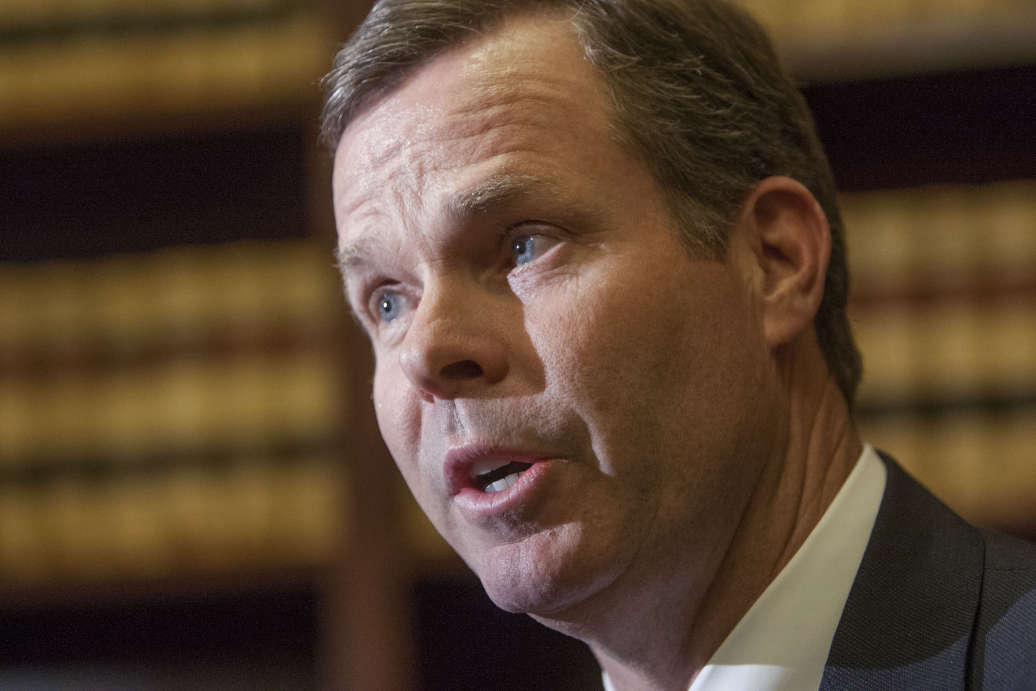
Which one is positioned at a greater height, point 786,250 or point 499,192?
point 499,192

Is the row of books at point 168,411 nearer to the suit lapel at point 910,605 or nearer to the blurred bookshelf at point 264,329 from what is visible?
the blurred bookshelf at point 264,329

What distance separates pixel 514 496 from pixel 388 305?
0.27m

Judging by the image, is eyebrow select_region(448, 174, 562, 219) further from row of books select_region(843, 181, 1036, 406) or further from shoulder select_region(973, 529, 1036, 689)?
row of books select_region(843, 181, 1036, 406)

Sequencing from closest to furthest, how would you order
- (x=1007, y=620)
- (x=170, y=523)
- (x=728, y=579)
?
(x=1007, y=620) → (x=728, y=579) → (x=170, y=523)

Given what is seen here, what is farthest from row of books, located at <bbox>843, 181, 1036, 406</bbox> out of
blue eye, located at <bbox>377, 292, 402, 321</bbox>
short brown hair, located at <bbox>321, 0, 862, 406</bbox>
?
blue eye, located at <bbox>377, 292, 402, 321</bbox>

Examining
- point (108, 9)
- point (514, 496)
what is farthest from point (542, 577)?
point (108, 9)

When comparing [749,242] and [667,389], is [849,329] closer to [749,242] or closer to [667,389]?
[749,242]

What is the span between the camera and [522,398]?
0.92 meters

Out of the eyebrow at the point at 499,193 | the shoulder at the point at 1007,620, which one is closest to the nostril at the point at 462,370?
the eyebrow at the point at 499,193

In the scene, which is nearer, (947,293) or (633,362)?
(633,362)

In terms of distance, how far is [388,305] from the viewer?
3.60ft

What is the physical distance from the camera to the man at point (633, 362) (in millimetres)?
925

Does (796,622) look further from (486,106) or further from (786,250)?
(486,106)

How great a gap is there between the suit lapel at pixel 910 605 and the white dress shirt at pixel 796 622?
0.08 ft
